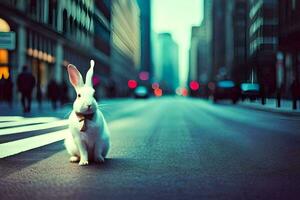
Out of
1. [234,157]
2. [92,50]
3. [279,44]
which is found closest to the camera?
[234,157]

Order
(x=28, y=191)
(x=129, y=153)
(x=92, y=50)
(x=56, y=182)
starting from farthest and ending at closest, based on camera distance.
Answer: (x=92, y=50), (x=129, y=153), (x=56, y=182), (x=28, y=191)

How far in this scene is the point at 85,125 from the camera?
245 inches

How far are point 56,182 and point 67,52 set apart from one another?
4634 centimetres

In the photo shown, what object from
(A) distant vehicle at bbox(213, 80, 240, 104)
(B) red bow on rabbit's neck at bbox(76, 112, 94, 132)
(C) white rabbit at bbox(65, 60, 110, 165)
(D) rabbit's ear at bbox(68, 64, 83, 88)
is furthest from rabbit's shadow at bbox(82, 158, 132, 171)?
(A) distant vehicle at bbox(213, 80, 240, 104)

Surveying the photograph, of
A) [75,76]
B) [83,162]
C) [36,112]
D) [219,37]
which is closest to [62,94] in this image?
[36,112]

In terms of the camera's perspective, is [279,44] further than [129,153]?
Yes

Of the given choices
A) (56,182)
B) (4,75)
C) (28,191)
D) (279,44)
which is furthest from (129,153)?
(279,44)

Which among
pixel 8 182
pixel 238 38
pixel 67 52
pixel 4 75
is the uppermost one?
pixel 238 38

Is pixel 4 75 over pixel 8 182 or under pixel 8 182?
over

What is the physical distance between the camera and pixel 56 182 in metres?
5.53

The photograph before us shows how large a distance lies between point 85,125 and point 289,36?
40628 mm

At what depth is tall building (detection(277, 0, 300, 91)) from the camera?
1672 inches

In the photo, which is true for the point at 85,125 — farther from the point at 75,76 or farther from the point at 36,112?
A: the point at 36,112

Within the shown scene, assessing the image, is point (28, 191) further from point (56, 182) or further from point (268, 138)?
point (268, 138)
